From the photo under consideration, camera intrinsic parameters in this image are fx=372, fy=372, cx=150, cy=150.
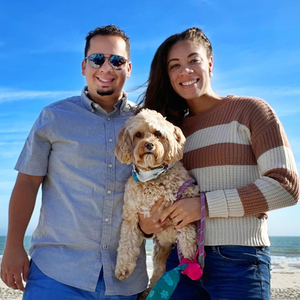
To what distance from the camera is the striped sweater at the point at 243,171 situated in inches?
119

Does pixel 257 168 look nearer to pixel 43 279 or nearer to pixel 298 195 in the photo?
pixel 298 195

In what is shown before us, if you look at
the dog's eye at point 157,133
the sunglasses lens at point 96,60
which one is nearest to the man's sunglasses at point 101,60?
the sunglasses lens at point 96,60

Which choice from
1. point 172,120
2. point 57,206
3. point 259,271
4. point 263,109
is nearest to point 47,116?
point 57,206

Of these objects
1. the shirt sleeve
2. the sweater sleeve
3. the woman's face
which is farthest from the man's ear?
the sweater sleeve

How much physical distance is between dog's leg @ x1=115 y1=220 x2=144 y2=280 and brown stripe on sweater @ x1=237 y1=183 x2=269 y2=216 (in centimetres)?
104

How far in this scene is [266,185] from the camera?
9.80 ft

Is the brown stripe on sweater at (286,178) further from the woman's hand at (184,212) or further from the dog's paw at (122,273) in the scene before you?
the dog's paw at (122,273)

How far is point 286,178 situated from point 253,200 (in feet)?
1.08

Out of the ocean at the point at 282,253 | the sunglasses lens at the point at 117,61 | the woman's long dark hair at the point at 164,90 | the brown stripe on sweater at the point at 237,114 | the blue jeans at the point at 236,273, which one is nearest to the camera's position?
the blue jeans at the point at 236,273

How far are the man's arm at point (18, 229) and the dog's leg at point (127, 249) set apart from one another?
2.74 ft

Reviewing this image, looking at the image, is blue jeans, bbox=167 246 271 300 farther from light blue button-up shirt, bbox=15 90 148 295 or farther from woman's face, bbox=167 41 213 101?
woman's face, bbox=167 41 213 101

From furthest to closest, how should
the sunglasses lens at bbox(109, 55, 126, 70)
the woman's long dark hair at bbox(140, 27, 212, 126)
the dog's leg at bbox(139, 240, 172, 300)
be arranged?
the woman's long dark hair at bbox(140, 27, 212, 126) < the dog's leg at bbox(139, 240, 172, 300) < the sunglasses lens at bbox(109, 55, 126, 70)

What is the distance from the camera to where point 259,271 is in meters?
2.97

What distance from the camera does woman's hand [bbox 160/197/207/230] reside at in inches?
124
